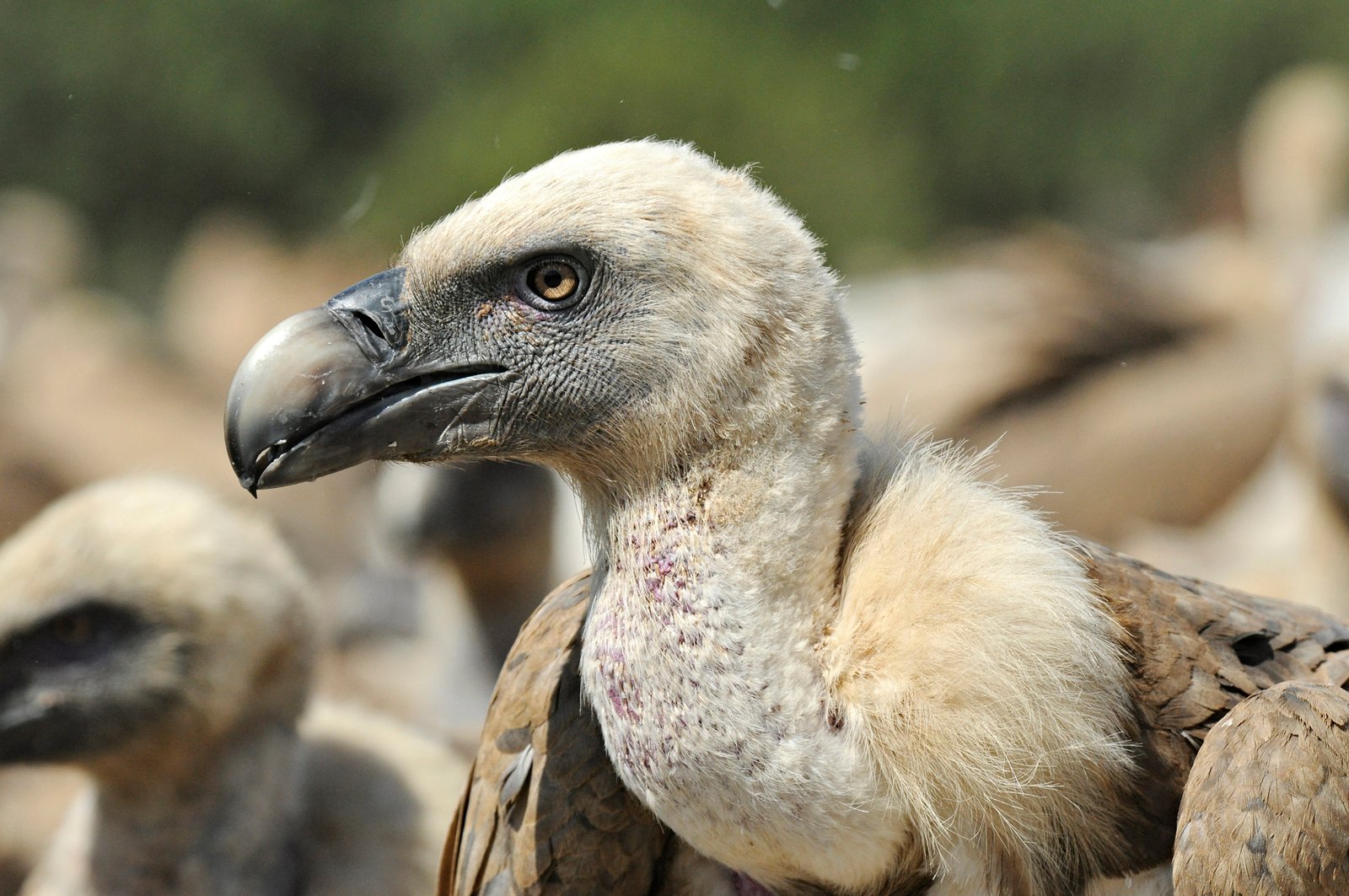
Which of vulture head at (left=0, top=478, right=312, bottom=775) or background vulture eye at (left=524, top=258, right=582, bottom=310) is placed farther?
vulture head at (left=0, top=478, right=312, bottom=775)

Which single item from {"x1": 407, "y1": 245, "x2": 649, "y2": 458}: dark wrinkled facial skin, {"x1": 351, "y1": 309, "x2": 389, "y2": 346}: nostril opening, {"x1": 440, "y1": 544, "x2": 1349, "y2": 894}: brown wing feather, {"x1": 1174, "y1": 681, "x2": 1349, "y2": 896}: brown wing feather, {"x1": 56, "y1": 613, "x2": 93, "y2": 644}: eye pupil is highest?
{"x1": 351, "y1": 309, "x2": 389, "y2": 346}: nostril opening

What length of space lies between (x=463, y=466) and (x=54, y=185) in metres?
12.0

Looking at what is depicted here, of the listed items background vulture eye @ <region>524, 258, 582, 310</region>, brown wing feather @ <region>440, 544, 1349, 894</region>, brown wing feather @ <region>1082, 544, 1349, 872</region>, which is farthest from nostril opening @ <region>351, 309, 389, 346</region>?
brown wing feather @ <region>1082, 544, 1349, 872</region>

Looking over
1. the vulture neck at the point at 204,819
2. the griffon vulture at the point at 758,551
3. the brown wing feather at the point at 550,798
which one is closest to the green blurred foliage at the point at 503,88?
the vulture neck at the point at 204,819

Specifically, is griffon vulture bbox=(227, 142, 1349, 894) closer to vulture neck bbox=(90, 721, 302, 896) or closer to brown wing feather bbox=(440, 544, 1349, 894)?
brown wing feather bbox=(440, 544, 1349, 894)

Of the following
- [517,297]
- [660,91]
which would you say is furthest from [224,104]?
[517,297]

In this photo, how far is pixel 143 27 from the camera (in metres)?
15.5

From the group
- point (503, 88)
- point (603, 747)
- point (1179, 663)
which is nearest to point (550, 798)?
point (603, 747)

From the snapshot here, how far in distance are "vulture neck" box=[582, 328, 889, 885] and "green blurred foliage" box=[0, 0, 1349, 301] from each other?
1198 centimetres

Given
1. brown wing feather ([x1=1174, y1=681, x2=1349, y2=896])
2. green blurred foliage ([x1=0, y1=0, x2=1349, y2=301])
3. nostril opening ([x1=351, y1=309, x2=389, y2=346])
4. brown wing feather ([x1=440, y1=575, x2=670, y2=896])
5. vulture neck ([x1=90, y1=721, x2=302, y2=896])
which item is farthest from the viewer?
green blurred foliage ([x1=0, y1=0, x2=1349, y2=301])

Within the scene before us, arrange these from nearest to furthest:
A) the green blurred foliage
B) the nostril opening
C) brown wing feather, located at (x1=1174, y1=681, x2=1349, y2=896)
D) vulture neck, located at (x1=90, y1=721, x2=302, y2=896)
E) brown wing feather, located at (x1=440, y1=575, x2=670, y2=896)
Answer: brown wing feather, located at (x1=1174, y1=681, x2=1349, y2=896) < the nostril opening < brown wing feather, located at (x1=440, y1=575, x2=670, y2=896) < vulture neck, located at (x1=90, y1=721, x2=302, y2=896) < the green blurred foliage

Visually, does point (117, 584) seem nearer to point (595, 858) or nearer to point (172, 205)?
point (595, 858)

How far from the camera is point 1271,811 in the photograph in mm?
1985

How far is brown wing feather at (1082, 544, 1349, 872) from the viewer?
7.02 feet
